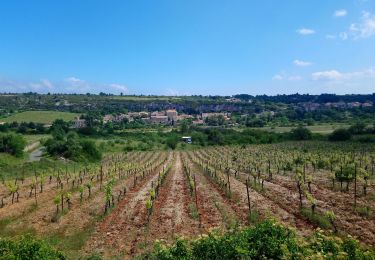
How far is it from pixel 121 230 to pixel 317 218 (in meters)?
9.43

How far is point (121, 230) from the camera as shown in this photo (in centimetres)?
1898

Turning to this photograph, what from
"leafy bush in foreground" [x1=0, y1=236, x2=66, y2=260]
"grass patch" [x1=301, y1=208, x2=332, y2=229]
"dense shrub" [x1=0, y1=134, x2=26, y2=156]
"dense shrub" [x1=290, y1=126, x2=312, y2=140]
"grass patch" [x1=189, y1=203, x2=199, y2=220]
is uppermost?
"leafy bush in foreground" [x1=0, y1=236, x2=66, y2=260]

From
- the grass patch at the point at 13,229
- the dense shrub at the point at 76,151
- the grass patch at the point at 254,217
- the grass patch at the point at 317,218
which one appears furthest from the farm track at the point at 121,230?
the dense shrub at the point at 76,151

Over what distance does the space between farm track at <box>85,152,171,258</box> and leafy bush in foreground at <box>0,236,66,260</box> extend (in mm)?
4453

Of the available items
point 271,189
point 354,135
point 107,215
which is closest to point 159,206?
point 107,215

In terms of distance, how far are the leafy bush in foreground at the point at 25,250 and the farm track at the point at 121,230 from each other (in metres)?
4.45

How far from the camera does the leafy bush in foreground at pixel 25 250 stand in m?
10.8

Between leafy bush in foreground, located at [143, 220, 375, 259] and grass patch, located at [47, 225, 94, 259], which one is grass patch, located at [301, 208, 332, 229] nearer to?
leafy bush in foreground, located at [143, 220, 375, 259]

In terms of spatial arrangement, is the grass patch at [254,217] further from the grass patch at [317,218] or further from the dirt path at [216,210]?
the grass patch at [317,218]

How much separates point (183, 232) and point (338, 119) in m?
159

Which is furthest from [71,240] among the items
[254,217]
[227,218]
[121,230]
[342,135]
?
[342,135]

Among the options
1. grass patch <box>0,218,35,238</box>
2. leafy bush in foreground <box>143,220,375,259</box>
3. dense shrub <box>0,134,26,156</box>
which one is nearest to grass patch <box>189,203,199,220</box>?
grass patch <box>0,218,35,238</box>

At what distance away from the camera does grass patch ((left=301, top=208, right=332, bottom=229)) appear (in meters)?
17.7

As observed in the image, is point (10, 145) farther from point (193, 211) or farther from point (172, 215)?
point (193, 211)
